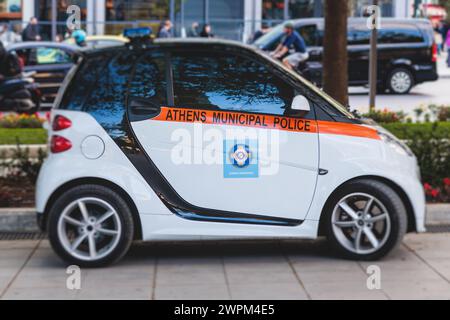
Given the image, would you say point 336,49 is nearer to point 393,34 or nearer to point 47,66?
point 47,66

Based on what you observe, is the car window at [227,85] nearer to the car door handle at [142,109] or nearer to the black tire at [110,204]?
the car door handle at [142,109]

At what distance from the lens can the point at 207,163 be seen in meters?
7.09

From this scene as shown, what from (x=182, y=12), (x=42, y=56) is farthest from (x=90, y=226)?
(x=182, y=12)

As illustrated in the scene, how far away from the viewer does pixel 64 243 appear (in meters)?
7.13

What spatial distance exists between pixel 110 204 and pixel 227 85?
1211 mm

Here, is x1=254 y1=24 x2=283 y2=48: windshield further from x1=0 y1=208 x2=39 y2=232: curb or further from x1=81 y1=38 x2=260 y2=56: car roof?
x1=81 y1=38 x2=260 y2=56: car roof

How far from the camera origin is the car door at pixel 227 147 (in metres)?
7.09

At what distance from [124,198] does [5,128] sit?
7202 mm

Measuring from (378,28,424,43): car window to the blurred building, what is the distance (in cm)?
1004

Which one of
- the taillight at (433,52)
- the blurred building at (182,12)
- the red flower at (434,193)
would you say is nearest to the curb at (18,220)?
the red flower at (434,193)

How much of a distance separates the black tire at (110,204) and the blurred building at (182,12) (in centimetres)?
2670

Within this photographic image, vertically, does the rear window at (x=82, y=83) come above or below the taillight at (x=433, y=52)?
above

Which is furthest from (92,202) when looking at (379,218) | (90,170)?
(379,218)
